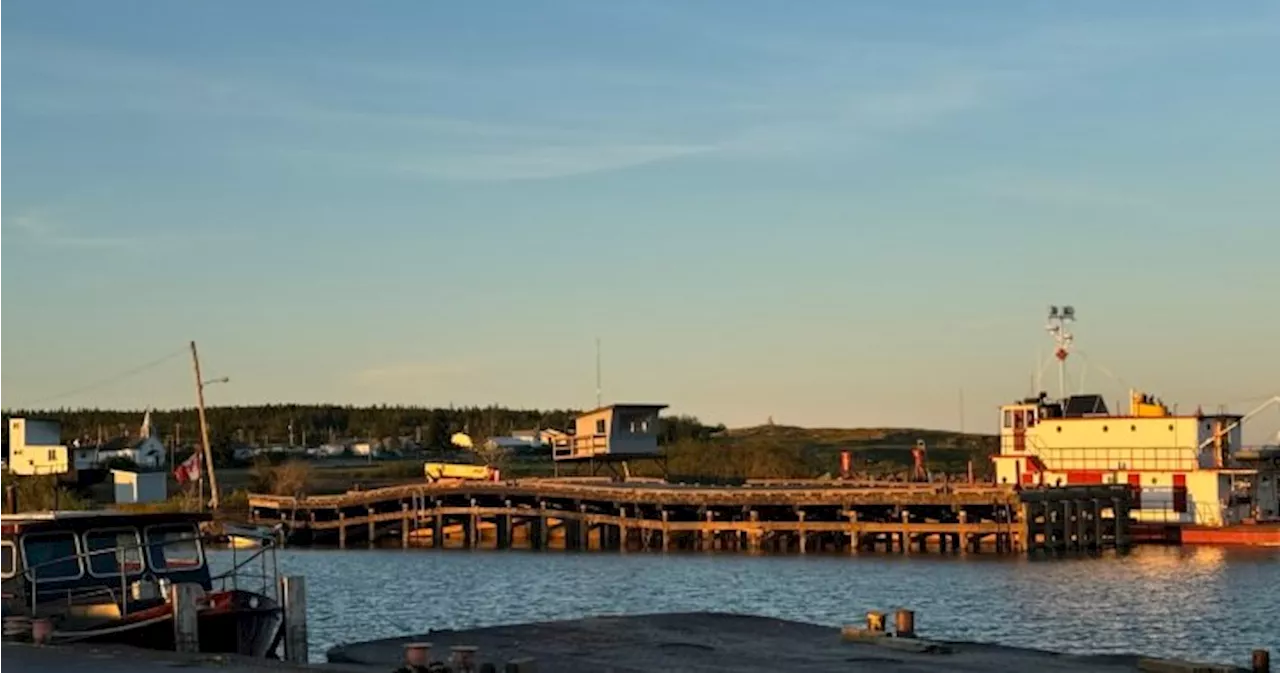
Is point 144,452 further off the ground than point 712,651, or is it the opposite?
point 144,452

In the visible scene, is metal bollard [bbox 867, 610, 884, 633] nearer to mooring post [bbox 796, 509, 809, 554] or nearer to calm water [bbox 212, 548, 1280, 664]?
calm water [bbox 212, 548, 1280, 664]

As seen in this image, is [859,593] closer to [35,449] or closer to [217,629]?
[217,629]

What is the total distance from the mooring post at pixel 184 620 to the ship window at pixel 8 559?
419 centimetres

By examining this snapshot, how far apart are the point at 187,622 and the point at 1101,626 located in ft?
103

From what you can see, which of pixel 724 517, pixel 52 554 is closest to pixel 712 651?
pixel 52 554

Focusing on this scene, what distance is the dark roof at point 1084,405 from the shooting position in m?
103

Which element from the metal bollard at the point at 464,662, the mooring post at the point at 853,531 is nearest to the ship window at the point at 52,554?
the metal bollard at the point at 464,662

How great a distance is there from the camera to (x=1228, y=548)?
91125 millimetres

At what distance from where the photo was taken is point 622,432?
363ft

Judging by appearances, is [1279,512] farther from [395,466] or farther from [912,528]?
[395,466]

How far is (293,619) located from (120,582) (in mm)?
3396

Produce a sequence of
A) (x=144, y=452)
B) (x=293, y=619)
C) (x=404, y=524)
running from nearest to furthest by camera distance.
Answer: (x=293, y=619)
(x=404, y=524)
(x=144, y=452)

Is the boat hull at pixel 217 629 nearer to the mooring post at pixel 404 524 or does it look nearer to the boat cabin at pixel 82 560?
the boat cabin at pixel 82 560

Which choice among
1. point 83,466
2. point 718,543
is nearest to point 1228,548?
point 718,543
